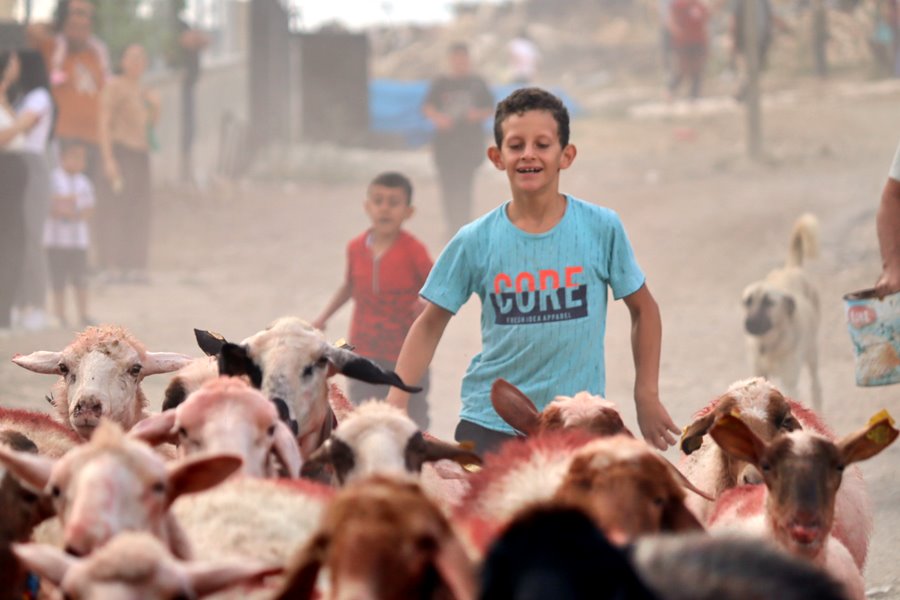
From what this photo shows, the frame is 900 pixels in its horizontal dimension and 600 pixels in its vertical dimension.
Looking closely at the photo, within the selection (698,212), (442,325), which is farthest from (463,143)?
(442,325)

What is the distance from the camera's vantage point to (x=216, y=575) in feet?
11.5

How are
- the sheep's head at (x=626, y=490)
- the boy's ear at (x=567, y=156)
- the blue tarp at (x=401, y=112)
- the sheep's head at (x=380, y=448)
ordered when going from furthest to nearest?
the blue tarp at (x=401, y=112)
the boy's ear at (x=567, y=156)
the sheep's head at (x=380, y=448)
the sheep's head at (x=626, y=490)

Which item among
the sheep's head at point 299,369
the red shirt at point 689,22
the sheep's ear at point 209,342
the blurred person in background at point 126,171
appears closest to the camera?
the sheep's head at point 299,369

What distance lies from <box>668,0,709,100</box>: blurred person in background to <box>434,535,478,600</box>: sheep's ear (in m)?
24.8

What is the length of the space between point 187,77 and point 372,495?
21.2m

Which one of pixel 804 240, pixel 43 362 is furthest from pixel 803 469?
pixel 804 240

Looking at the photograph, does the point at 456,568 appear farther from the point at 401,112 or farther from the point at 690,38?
the point at 690,38

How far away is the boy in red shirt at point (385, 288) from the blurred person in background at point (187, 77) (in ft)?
50.2

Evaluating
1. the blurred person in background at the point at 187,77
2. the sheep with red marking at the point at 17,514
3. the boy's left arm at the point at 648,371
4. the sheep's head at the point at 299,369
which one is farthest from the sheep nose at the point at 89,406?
the blurred person in background at the point at 187,77

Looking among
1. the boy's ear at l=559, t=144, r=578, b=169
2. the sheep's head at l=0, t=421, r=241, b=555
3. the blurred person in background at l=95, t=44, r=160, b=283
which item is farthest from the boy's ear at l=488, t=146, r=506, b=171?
the blurred person in background at l=95, t=44, r=160, b=283

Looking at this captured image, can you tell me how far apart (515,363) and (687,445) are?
744mm

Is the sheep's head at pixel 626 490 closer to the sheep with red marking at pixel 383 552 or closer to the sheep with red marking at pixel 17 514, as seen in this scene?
the sheep with red marking at pixel 383 552

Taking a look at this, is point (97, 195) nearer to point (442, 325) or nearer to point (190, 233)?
point (190, 233)

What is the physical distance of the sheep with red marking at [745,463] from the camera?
559 cm
